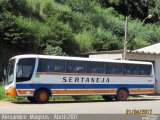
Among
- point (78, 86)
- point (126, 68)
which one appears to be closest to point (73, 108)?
point (78, 86)

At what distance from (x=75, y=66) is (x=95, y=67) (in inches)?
72.2

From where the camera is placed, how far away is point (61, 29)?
42.3 metres

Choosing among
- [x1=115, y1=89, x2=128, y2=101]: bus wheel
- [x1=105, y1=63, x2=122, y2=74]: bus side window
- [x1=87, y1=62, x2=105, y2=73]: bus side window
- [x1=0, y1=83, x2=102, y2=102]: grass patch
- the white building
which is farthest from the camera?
the white building

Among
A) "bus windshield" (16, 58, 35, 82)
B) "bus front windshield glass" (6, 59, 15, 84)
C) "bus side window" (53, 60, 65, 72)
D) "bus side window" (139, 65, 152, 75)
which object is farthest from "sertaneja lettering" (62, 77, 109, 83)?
"bus side window" (139, 65, 152, 75)

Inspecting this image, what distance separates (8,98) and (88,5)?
29703 millimetres

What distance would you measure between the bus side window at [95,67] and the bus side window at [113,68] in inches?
17.8

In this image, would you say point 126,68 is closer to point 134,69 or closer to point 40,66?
point 134,69

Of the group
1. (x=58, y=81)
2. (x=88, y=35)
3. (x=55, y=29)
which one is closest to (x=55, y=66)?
(x=58, y=81)

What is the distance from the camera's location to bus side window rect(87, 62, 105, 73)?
29.9 meters

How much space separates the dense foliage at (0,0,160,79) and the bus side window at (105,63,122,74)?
8.74m

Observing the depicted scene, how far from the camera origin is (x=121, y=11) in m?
67.6

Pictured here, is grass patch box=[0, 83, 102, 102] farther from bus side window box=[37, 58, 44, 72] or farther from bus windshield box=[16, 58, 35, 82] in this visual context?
bus side window box=[37, 58, 44, 72]

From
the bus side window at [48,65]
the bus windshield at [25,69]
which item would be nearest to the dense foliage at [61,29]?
the bus side window at [48,65]

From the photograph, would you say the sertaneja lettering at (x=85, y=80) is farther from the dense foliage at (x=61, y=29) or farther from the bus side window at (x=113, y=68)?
the dense foliage at (x=61, y=29)
